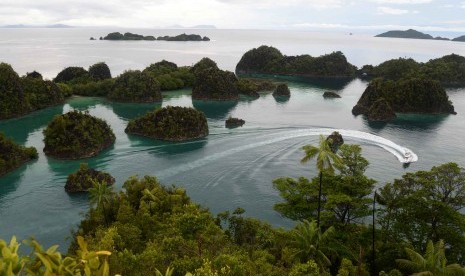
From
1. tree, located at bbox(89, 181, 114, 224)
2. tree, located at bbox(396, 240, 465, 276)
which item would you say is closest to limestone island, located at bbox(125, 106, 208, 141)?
tree, located at bbox(89, 181, 114, 224)

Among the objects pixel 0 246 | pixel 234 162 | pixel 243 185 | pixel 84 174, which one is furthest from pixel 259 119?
pixel 0 246

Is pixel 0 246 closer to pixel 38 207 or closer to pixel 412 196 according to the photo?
pixel 412 196

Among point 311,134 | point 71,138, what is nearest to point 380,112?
point 311,134

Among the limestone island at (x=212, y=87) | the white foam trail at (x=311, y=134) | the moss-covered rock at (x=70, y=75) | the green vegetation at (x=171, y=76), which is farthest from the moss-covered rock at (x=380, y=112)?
the moss-covered rock at (x=70, y=75)

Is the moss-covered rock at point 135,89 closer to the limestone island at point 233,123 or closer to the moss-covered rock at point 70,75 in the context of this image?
the moss-covered rock at point 70,75

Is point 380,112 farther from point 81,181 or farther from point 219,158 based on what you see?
point 81,181

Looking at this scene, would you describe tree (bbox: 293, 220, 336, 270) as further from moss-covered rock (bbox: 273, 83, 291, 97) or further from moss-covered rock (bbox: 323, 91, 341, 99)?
moss-covered rock (bbox: 323, 91, 341, 99)

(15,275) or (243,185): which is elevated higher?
(15,275)
